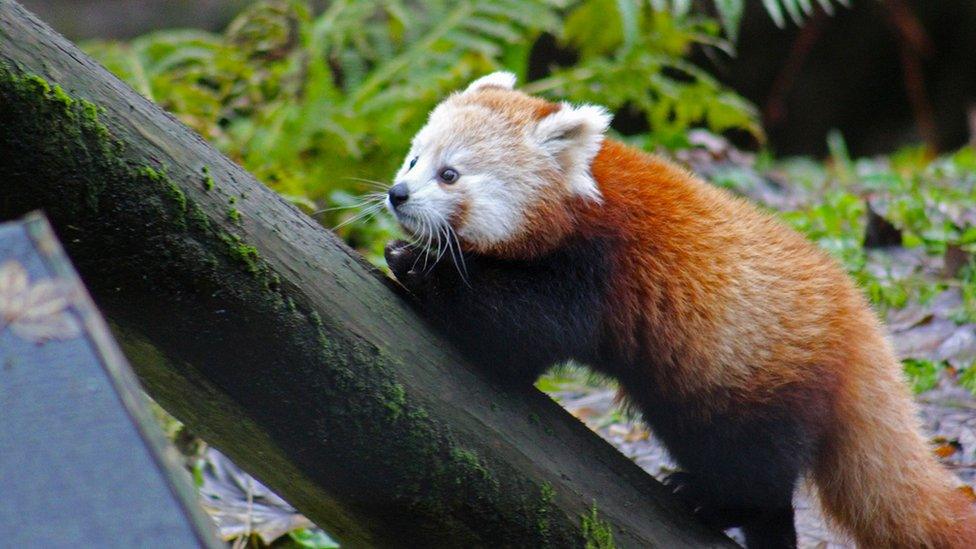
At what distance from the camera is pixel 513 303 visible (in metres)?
2.80

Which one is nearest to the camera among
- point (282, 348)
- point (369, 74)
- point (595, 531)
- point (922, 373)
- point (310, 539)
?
point (282, 348)

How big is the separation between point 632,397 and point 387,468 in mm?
1036

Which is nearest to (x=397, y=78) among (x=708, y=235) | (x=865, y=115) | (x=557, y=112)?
(x=557, y=112)

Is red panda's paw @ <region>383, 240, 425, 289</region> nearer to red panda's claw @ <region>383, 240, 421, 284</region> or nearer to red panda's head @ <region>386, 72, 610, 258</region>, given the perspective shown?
red panda's claw @ <region>383, 240, 421, 284</region>

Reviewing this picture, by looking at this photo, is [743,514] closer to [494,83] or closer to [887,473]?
[887,473]

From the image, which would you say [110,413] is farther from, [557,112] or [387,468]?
[557,112]

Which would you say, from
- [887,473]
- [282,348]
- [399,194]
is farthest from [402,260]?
[887,473]

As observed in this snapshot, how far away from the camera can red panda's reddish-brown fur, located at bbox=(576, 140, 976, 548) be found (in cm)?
300

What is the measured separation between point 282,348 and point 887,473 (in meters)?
2.03

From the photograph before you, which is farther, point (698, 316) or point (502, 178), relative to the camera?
point (502, 178)

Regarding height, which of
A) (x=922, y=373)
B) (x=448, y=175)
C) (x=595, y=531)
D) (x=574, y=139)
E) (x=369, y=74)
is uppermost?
(x=574, y=139)

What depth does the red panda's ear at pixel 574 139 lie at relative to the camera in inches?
122

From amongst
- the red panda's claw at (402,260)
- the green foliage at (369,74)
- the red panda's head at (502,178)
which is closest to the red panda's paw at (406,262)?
the red panda's claw at (402,260)

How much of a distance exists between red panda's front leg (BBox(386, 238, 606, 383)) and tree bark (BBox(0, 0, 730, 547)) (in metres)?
0.08
